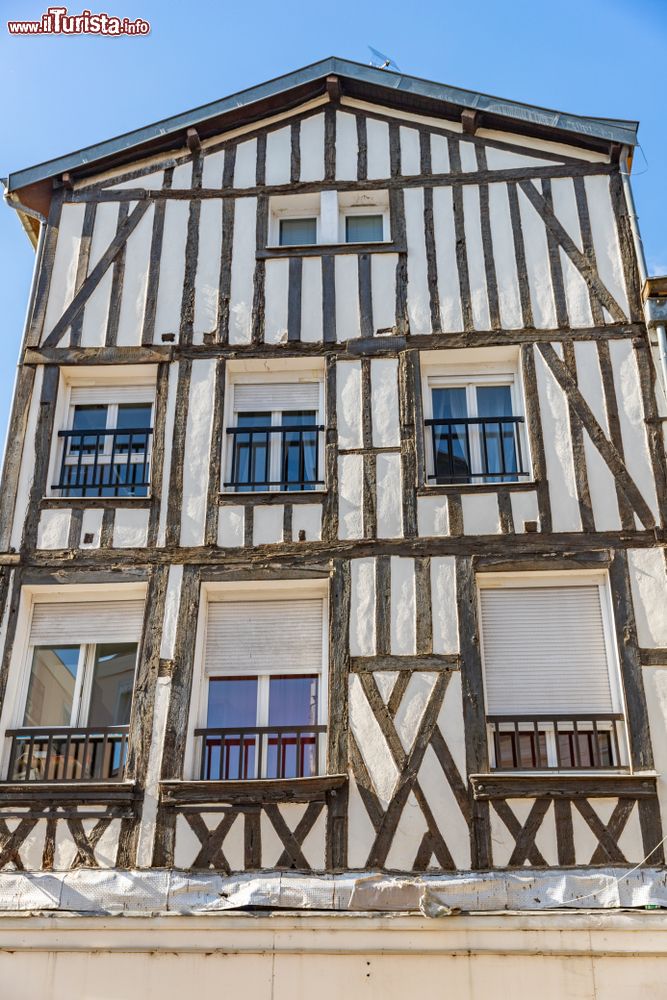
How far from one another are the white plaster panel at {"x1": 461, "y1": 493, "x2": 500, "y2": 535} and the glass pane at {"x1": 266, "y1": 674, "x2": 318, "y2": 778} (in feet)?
5.15

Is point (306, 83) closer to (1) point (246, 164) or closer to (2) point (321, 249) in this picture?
(1) point (246, 164)

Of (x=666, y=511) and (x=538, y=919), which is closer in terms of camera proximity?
(x=538, y=919)

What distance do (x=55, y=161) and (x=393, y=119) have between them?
3.00 metres

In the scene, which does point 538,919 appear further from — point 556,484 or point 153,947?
point 556,484

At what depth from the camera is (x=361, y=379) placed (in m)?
9.15

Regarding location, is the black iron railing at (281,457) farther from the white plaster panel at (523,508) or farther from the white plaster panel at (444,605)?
the white plaster panel at (523,508)

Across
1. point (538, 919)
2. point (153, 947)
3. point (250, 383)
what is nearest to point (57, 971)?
point (153, 947)

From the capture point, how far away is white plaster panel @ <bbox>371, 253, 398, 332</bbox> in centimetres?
938

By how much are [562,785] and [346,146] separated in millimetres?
5928

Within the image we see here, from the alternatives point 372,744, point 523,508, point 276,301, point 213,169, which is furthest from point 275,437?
point 213,169

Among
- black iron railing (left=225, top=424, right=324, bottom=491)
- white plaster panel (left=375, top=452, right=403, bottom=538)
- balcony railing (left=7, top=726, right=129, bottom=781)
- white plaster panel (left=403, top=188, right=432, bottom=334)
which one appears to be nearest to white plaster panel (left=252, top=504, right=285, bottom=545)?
black iron railing (left=225, top=424, right=324, bottom=491)

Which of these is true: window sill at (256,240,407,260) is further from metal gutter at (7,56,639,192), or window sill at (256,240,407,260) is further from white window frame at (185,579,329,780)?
white window frame at (185,579,329,780)

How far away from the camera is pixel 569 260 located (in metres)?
9.51

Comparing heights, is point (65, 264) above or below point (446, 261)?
above
